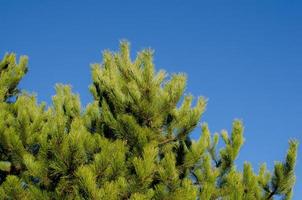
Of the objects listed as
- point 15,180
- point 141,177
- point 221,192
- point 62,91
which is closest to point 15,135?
point 15,180

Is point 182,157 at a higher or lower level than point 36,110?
Answer: lower

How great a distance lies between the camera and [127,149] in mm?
6082

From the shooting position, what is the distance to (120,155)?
5.62 metres

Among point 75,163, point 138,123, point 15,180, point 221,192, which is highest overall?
point 138,123

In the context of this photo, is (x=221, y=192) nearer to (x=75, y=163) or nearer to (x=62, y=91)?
(x=75, y=163)

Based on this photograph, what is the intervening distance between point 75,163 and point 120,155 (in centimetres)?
60

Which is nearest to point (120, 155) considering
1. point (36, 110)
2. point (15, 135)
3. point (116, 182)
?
point (116, 182)

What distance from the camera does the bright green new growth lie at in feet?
18.2

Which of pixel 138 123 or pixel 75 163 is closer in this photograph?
pixel 75 163

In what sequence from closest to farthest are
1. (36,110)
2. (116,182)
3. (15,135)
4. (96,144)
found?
(116,182) < (96,144) < (15,135) < (36,110)

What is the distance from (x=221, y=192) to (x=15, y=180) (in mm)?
2912

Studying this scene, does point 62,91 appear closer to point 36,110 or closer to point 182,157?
point 36,110

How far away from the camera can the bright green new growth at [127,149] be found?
555cm

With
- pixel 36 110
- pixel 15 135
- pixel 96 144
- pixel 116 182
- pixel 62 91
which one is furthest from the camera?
pixel 62 91
